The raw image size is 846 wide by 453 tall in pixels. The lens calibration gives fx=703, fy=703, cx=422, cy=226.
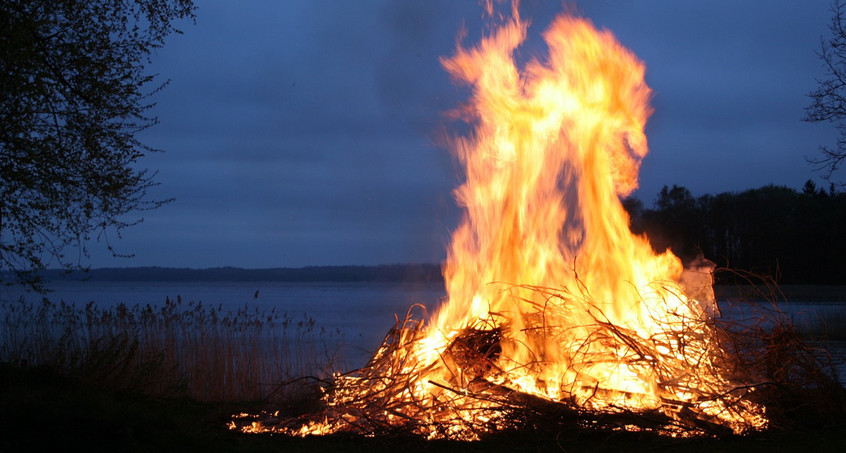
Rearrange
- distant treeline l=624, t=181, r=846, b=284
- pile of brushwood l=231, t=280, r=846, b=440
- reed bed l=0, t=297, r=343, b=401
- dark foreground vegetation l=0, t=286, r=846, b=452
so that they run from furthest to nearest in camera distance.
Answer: distant treeline l=624, t=181, r=846, b=284 < reed bed l=0, t=297, r=343, b=401 < pile of brushwood l=231, t=280, r=846, b=440 < dark foreground vegetation l=0, t=286, r=846, b=452

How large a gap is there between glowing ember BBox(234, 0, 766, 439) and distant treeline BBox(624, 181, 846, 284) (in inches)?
983

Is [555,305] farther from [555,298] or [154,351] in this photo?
[154,351]

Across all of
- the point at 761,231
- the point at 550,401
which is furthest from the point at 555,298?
the point at 761,231

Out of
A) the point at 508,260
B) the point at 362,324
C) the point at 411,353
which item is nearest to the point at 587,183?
the point at 508,260

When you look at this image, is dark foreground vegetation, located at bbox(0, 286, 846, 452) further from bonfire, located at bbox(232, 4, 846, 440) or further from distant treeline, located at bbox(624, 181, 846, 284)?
distant treeline, located at bbox(624, 181, 846, 284)

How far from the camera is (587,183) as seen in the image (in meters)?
8.04

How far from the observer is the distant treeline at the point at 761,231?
36.2 meters

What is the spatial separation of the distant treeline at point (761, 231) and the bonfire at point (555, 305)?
2497 centimetres

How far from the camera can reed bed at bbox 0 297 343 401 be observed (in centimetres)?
917

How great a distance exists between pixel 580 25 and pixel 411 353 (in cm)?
424

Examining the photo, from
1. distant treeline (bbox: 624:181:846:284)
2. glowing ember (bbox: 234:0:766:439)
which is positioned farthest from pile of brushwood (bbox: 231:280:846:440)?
distant treeline (bbox: 624:181:846:284)

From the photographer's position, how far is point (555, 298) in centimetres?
760

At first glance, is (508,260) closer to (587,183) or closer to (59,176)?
(587,183)

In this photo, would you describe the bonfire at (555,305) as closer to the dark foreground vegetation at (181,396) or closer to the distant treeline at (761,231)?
the dark foreground vegetation at (181,396)
